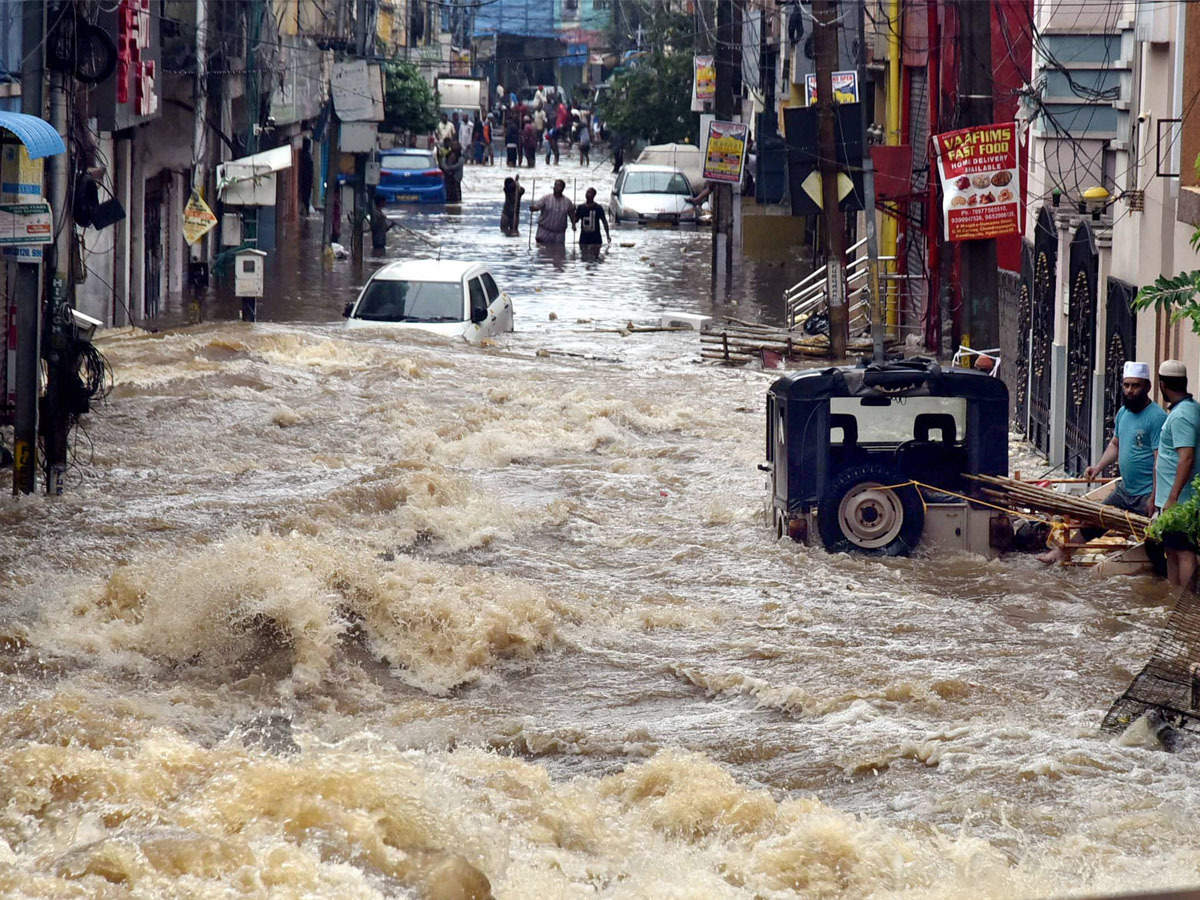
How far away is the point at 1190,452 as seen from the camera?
1059 cm

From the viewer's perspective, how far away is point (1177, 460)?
35.2 ft

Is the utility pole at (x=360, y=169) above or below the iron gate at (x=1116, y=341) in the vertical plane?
above

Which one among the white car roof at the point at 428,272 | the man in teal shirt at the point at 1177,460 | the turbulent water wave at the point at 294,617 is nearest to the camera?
the turbulent water wave at the point at 294,617

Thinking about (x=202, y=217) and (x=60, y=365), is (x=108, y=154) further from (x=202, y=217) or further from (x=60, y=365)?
(x=60, y=365)

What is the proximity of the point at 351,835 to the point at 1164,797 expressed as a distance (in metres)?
3.53

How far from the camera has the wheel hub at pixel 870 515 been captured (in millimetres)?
11977

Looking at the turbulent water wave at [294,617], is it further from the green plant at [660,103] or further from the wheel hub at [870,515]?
the green plant at [660,103]

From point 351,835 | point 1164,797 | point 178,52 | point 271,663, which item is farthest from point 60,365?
point 178,52

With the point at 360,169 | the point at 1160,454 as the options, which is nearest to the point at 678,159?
the point at 360,169

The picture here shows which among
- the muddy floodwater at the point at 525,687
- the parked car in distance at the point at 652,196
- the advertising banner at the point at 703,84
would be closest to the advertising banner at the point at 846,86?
the muddy floodwater at the point at 525,687

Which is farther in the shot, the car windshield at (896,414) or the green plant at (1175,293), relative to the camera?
the car windshield at (896,414)

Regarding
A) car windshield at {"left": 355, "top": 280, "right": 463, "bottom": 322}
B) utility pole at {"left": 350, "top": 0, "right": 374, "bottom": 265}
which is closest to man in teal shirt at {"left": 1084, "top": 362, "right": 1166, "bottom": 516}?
car windshield at {"left": 355, "top": 280, "right": 463, "bottom": 322}

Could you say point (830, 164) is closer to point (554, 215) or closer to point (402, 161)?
point (554, 215)

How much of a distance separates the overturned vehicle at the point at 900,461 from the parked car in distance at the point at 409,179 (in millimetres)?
33522
